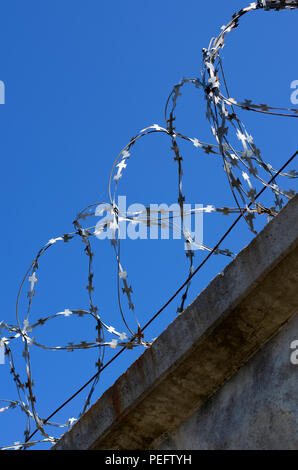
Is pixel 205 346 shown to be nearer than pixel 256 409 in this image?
No

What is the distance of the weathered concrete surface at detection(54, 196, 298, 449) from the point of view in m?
4.20

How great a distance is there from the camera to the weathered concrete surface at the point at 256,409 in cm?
403

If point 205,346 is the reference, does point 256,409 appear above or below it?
below

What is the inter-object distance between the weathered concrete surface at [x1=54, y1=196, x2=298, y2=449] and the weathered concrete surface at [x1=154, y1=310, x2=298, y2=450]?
8cm

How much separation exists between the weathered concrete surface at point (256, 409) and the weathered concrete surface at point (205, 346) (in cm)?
8

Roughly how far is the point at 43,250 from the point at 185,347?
175 cm

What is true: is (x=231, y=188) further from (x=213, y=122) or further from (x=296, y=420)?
(x=296, y=420)

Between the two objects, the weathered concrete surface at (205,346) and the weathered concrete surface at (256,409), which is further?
the weathered concrete surface at (205,346)

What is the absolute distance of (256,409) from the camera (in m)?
4.23

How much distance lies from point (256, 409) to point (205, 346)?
1.63 feet

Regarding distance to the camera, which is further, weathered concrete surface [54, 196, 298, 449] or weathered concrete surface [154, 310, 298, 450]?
weathered concrete surface [54, 196, 298, 449]

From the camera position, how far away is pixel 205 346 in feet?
14.8

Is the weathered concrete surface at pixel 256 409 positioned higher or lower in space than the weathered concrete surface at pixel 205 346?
lower

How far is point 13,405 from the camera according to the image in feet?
19.9
